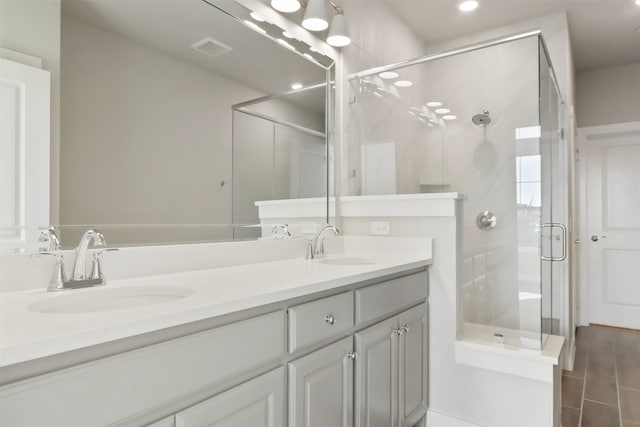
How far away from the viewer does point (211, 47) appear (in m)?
1.66

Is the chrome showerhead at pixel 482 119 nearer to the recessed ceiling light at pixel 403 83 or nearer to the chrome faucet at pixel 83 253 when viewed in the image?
the recessed ceiling light at pixel 403 83

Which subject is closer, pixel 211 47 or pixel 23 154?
pixel 23 154

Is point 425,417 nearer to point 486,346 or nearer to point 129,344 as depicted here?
point 486,346

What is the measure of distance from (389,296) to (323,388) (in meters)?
0.52

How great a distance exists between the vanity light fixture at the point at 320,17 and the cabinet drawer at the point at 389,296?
1451 millimetres

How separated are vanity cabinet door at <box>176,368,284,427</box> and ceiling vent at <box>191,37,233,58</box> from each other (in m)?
1.32

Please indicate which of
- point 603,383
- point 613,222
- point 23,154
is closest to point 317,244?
point 23,154

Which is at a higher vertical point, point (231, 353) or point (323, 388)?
point (231, 353)

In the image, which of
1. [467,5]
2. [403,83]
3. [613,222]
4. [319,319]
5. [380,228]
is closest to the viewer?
[319,319]

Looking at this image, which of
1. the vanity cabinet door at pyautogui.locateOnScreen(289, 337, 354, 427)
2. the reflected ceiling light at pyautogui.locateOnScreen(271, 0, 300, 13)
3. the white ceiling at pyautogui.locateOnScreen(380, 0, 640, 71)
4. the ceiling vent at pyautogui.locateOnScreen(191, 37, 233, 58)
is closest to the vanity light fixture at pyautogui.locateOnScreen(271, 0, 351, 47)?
the reflected ceiling light at pyautogui.locateOnScreen(271, 0, 300, 13)

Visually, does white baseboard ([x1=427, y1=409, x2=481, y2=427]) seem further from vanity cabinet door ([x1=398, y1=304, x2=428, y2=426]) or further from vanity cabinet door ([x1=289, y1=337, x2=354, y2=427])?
vanity cabinet door ([x1=289, y1=337, x2=354, y2=427])

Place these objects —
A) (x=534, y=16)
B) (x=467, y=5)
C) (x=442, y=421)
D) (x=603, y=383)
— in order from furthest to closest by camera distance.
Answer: (x=534, y=16) → (x=467, y=5) → (x=603, y=383) → (x=442, y=421)

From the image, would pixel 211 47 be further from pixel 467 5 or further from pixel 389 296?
pixel 467 5

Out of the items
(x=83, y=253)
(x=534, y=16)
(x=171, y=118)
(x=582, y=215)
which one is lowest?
(x=83, y=253)
